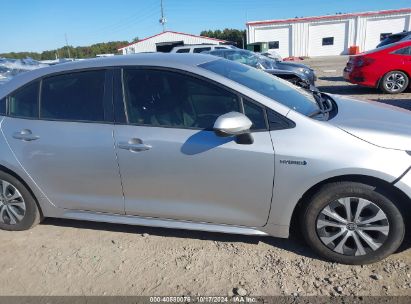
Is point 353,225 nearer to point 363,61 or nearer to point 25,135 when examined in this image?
point 25,135

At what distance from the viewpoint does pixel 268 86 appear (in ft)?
10.4

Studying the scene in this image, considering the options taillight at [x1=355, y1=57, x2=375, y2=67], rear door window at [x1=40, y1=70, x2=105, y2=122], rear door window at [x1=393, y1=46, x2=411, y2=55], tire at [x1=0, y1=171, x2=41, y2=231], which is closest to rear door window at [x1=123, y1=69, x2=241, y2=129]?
rear door window at [x1=40, y1=70, x2=105, y2=122]

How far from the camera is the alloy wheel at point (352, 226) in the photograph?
104 inches

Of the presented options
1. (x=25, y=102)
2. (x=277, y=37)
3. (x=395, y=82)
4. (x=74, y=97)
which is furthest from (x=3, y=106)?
(x=277, y=37)

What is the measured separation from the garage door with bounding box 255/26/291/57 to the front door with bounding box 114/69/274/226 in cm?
4334

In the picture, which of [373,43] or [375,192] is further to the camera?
[373,43]

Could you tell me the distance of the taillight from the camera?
31.8 feet

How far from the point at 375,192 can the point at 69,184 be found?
2.56 metres

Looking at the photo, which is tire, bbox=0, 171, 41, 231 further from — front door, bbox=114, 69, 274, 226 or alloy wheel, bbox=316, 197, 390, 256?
alloy wheel, bbox=316, 197, 390, 256

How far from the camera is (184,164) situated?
2871mm

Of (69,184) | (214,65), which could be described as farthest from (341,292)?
(69,184)

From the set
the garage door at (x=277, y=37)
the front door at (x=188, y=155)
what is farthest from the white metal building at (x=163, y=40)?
the front door at (x=188, y=155)

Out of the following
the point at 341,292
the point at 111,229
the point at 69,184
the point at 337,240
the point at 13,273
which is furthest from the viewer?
the point at 111,229

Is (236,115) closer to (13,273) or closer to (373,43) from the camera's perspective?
(13,273)
